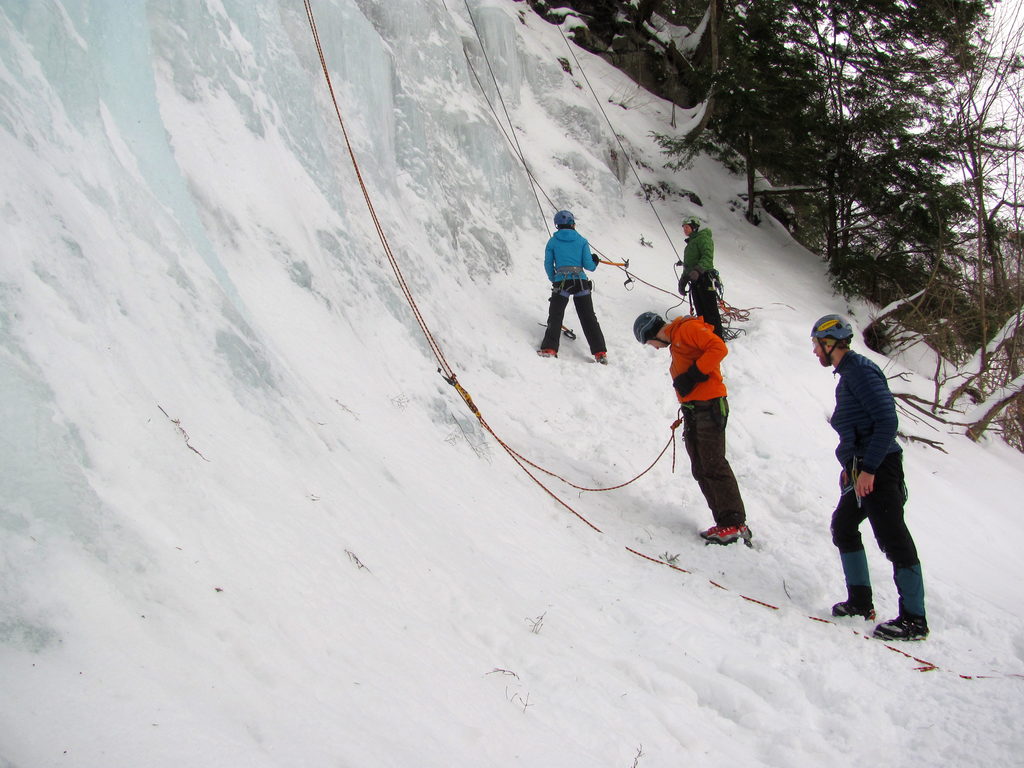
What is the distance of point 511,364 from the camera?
269 inches

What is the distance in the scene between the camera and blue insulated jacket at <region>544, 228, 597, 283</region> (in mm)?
7422

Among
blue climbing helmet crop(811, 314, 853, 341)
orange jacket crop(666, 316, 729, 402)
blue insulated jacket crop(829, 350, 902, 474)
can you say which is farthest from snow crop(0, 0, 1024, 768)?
blue climbing helmet crop(811, 314, 853, 341)

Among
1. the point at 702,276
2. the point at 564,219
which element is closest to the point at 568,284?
the point at 564,219

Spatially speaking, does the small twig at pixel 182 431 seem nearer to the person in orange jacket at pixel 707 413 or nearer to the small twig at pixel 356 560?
the small twig at pixel 356 560

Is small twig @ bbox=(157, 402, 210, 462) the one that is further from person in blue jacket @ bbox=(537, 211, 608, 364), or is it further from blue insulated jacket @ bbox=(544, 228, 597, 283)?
blue insulated jacket @ bbox=(544, 228, 597, 283)

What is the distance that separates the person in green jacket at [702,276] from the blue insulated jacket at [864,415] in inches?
169

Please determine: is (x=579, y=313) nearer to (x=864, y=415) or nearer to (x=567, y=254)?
(x=567, y=254)

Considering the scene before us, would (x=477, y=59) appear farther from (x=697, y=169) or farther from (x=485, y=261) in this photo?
(x=697, y=169)

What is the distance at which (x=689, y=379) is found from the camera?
470 centimetres

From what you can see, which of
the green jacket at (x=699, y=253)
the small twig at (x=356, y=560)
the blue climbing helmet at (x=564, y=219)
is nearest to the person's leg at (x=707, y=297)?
the green jacket at (x=699, y=253)

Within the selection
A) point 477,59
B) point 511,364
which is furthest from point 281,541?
point 477,59

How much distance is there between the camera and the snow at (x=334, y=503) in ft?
5.98

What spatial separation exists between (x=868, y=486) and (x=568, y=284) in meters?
4.38

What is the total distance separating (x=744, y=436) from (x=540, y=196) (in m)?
5.45
